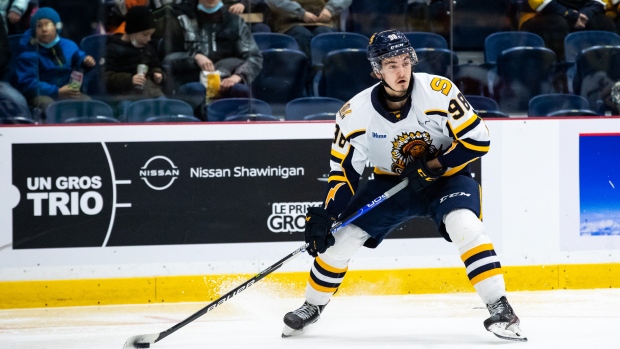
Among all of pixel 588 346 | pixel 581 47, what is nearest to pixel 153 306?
pixel 588 346

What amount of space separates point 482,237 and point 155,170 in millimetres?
2159

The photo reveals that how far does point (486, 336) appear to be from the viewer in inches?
143

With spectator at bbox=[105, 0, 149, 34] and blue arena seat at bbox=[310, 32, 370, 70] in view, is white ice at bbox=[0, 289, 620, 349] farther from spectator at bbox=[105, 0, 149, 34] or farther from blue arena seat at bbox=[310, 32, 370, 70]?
spectator at bbox=[105, 0, 149, 34]

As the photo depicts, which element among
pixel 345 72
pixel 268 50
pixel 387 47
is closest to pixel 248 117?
pixel 268 50

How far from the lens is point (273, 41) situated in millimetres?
5238

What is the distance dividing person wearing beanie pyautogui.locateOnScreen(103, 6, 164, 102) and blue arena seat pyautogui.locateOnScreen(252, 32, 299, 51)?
59 cm

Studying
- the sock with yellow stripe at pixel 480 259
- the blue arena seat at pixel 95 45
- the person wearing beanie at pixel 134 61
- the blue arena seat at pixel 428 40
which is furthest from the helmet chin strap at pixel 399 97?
the blue arena seat at pixel 95 45

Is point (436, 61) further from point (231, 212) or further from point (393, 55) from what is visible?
point (393, 55)

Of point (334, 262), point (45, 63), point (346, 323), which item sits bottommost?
point (346, 323)

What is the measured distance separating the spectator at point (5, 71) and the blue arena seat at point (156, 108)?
0.58 m

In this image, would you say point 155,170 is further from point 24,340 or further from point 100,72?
point 24,340

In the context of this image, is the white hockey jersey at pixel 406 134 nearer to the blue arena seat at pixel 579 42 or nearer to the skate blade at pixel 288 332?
the skate blade at pixel 288 332

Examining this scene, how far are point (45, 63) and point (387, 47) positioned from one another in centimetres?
232

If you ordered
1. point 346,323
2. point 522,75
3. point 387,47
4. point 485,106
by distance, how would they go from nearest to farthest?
point 387,47 < point 346,323 < point 485,106 < point 522,75
